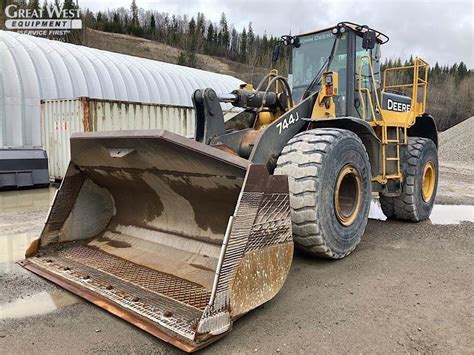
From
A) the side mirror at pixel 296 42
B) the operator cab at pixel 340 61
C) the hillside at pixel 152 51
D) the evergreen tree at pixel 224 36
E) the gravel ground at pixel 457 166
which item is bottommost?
the gravel ground at pixel 457 166

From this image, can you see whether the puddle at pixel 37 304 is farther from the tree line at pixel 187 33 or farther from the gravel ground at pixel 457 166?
the tree line at pixel 187 33

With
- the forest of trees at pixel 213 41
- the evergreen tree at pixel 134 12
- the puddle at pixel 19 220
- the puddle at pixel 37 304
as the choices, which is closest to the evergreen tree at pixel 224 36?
the forest of trees at pixel 213 41

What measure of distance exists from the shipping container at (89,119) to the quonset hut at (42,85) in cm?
68

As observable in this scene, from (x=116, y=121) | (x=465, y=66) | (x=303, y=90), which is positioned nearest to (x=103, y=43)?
(x=116, y=121)

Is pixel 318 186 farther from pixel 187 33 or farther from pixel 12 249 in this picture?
pixel 187 33

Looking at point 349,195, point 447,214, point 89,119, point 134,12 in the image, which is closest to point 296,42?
point 349,195

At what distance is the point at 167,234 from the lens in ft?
13.3

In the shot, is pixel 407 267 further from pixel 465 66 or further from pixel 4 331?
pixel 465 66

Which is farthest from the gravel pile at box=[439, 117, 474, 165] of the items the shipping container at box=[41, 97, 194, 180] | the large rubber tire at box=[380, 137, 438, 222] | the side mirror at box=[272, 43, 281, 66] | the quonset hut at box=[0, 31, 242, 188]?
the side mirror at box=[272, 43, 281, 66]

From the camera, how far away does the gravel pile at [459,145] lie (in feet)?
70.4

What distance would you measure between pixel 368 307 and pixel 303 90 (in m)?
2.99

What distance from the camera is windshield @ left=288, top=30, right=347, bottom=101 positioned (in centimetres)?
511

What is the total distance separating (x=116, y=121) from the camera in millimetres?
10617

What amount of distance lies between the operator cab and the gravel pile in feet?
59.3
